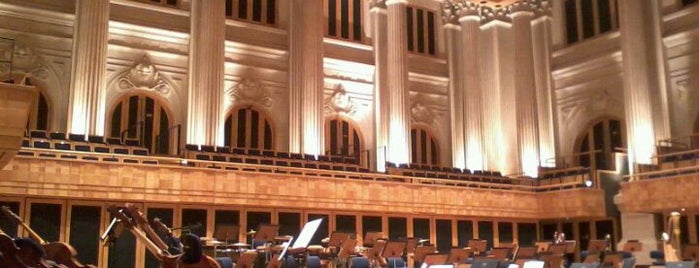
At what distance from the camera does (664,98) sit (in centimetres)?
2131

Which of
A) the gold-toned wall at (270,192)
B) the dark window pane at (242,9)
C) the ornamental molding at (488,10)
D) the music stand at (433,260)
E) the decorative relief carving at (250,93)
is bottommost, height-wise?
the music stand at (433,260)

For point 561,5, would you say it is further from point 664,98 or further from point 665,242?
point 665,242

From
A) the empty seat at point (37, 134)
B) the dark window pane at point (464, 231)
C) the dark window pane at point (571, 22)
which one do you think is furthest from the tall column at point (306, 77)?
the dark window pane at point (571, 22)

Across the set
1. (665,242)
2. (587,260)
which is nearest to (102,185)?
(587,260)

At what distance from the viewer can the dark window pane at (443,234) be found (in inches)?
773

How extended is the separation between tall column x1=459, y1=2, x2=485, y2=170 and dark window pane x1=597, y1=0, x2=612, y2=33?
4.07 metres

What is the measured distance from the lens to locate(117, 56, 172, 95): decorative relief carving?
19875mm

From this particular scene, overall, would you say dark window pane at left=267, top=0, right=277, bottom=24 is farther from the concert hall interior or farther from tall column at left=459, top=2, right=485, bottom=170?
tall column at left=459, top=2, right=485, bottom=170

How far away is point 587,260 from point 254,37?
41.1 feet

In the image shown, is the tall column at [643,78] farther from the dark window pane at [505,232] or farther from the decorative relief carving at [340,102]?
the decorative relief carving at [340,102]

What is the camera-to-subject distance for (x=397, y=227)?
18844 millimetres

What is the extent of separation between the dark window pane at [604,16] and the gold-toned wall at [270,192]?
6690mm

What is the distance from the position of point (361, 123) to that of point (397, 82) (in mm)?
1909

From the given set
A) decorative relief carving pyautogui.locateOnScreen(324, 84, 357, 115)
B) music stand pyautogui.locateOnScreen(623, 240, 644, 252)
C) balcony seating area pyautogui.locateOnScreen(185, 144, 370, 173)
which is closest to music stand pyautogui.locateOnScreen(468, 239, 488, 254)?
music stand pyautogui.locateOnScreen(623, 240, 644, 252)
